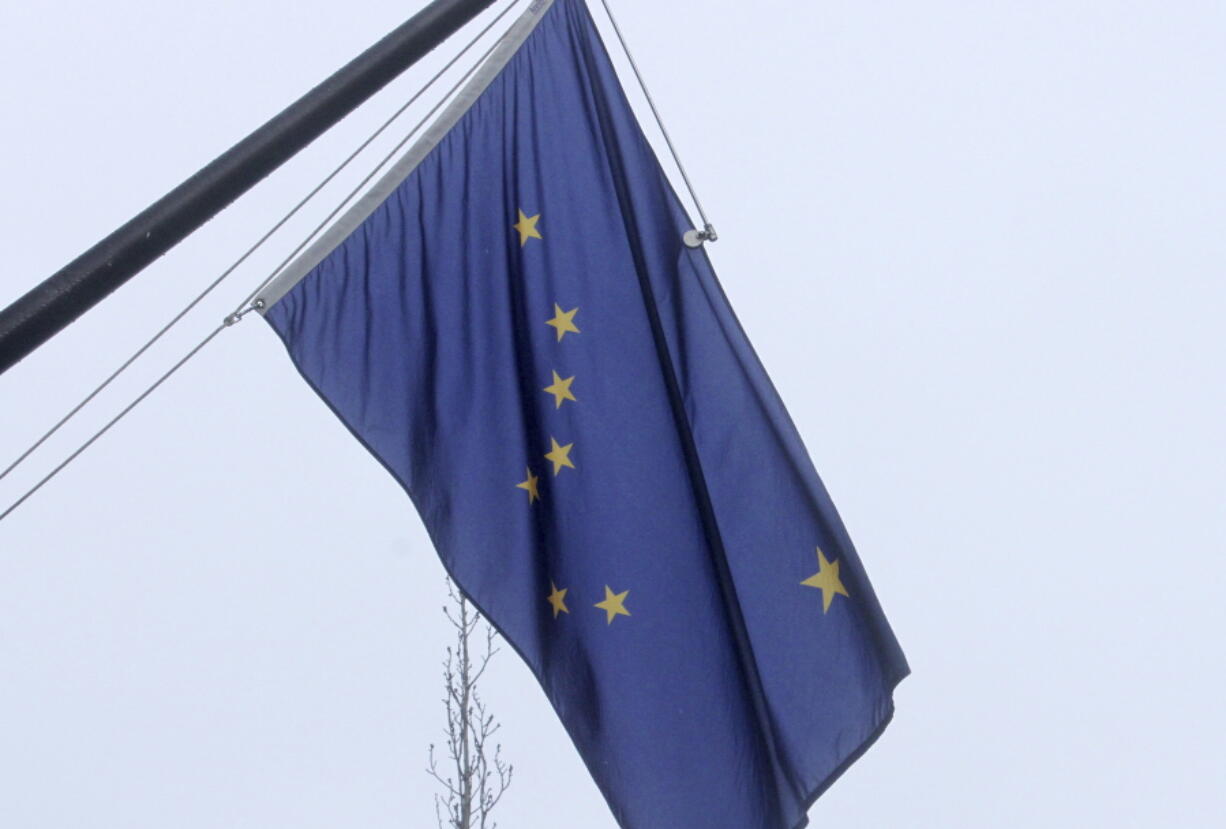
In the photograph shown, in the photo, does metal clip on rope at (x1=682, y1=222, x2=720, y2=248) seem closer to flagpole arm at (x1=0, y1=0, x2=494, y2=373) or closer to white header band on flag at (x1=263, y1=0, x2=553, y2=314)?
white header band on flag at (x1=263, y1=0, x2=553, y2=314)

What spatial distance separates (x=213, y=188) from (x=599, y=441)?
1968 millimetres

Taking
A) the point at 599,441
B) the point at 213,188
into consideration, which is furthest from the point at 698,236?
the point at 213,188

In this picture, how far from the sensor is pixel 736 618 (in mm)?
4383

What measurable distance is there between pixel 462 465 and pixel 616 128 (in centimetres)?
109

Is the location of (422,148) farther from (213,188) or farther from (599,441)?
(213,188)

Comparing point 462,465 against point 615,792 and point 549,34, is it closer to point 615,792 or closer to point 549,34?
point 615,792

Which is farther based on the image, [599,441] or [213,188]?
[599,441]

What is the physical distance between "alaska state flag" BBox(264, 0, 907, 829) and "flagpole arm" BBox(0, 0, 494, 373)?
144 cm

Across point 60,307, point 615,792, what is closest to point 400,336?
point 615,792

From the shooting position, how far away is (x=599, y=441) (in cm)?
441

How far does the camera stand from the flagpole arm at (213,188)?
2.41 m

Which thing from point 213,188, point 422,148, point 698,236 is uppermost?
point 422,148

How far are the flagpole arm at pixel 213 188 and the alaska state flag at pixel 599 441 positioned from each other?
144 centimetres

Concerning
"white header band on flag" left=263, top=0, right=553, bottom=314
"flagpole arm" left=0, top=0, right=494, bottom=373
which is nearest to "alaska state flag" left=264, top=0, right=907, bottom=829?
"white header band on flag" left=263, top=0, right=553, bottom=314
